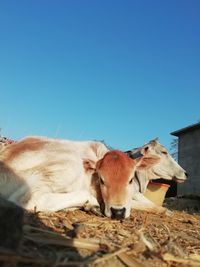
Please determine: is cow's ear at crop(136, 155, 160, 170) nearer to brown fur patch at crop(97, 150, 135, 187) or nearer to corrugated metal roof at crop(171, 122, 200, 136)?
brown fur patch at crop(97, 150, 135, 187)

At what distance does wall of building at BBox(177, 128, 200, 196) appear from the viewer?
19141 millimetres

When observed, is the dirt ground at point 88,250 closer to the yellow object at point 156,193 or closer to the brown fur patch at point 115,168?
the brown fur patch at point 115,168

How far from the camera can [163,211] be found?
7.69 metres

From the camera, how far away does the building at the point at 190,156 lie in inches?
754

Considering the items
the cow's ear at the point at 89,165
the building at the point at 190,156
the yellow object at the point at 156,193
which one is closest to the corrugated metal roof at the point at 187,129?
the building at the point at 190,156

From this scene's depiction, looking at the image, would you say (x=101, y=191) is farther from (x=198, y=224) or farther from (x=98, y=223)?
(x=198, y=224)

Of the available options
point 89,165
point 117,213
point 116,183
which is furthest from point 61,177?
point 117,213

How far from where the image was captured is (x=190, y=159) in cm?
1994

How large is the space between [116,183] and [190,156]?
14.5 meters

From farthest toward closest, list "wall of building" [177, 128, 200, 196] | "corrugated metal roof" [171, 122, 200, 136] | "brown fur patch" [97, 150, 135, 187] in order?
"corrugated metal roof" [171, 122, 200, 136]
"wall of building" [177, 128, 200, 196]
"brown fur patch" [97, 150, 135, 187]

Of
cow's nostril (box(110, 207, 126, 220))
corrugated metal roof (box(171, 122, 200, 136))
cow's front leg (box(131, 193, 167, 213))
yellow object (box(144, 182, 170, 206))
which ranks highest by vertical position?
corrugated metal roof (box(171, 122, 200, 136))

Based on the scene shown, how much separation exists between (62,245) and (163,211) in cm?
458

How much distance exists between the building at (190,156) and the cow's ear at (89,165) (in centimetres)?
1291

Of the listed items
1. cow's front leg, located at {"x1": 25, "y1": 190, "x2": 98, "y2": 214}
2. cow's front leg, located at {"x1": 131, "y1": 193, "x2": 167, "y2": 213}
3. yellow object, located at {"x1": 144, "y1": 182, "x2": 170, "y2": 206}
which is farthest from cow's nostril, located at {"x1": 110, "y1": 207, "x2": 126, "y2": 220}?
yellow object, located at {"x1": 144, "y1": 182, "x2": 170, "y2": 206}
